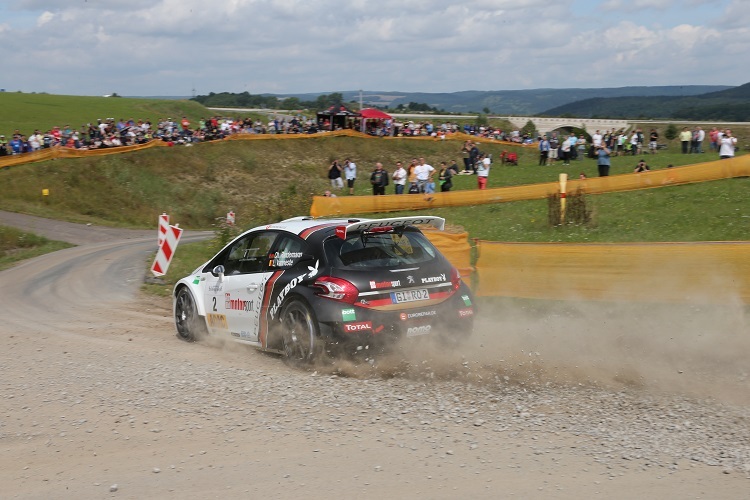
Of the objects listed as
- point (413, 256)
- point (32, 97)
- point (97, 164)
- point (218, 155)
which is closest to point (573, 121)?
point (32, 97)

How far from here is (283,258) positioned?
30.5 feet

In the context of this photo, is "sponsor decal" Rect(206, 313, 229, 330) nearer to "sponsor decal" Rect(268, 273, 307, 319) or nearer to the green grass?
"sponsor decal" Rect(268, 273, 307, 319)

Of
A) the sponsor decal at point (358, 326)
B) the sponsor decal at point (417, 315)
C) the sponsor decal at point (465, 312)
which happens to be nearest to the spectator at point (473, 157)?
the sponsor decal at point (465, 312)

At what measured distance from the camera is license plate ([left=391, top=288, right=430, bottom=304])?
859 centimetres

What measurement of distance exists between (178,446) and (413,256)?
12.3ft

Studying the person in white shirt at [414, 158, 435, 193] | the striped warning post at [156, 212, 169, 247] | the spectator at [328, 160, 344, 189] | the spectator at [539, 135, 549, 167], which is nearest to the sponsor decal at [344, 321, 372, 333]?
the striped warning post at [156, 212, 169, 247]

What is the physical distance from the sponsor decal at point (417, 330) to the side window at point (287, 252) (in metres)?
1.54

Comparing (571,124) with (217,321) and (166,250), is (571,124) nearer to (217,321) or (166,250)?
(166,250)

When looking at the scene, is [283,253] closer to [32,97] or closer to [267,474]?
[267,474]

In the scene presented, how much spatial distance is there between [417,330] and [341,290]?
0.94 m

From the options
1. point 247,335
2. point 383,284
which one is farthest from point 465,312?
point 247,335

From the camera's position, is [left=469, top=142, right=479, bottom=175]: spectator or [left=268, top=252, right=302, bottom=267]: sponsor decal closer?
[left=268, top=252, right=302, bottom=267]: sponsor decal

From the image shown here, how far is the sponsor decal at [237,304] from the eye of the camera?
378 inches

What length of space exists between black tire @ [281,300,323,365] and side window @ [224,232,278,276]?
938 millimetres
